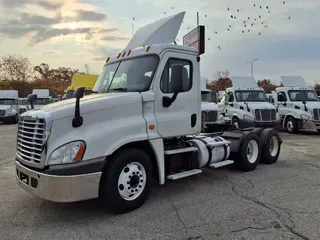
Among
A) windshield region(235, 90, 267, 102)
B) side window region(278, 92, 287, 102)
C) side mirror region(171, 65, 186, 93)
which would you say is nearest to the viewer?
side mirror region(171, 65, 186, 93)

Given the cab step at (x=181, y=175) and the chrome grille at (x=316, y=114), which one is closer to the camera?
the cab step at (x=181, y=175)

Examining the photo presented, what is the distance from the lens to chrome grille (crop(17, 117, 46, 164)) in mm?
4449

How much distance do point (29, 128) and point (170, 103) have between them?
2307 millimetres

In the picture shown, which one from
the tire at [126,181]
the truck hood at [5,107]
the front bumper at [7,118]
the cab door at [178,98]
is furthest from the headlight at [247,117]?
the truck hood at [5,107]

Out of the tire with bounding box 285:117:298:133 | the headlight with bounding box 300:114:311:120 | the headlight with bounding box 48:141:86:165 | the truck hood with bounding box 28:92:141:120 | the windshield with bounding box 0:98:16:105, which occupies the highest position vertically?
the windshield with bounding box 0:98:16:105

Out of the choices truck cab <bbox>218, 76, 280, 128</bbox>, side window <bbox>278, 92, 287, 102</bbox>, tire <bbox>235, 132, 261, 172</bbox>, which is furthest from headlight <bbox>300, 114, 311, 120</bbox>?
tire <bbox>235, 132, 261, 172</bbox>

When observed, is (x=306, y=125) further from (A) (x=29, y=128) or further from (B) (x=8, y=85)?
(B) (x=8, y=85)

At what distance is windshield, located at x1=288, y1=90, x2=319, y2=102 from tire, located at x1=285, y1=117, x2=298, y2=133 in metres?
1.10

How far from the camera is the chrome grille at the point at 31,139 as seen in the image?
4.45m

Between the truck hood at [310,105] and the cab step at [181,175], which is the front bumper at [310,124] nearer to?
the truck hood at [310,105]

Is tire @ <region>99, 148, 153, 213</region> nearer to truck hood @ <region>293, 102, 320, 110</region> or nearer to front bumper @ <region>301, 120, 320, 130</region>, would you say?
front bumper @ <region>301, 120, 320, 130</region>

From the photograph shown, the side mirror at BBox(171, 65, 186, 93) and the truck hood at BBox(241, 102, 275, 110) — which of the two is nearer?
the side mirror at BBox(171, 65, 186, 93)

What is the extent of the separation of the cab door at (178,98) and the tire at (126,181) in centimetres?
72

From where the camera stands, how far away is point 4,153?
36.3 ft
